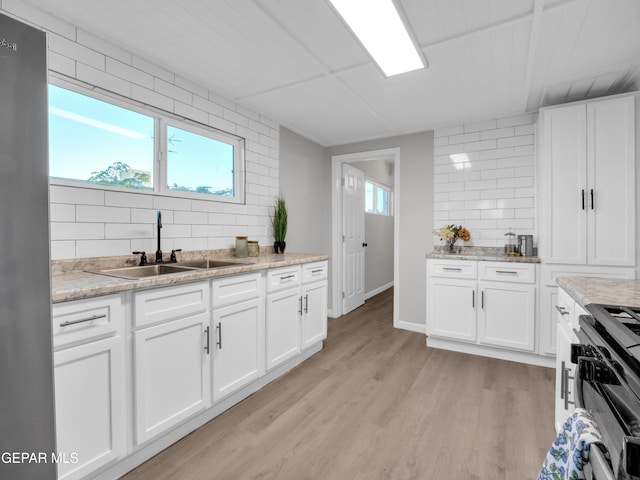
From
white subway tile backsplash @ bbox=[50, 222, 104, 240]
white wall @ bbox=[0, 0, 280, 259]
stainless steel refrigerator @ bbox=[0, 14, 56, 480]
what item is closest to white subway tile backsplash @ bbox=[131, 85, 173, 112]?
white wall @ bbox=[0, 0, 280, 259]

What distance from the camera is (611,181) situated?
247cm

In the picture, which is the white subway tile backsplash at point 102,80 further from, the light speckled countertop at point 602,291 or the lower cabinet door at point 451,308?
the lower cabinet door at point 451,308

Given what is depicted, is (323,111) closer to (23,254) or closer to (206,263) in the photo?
(206,263)

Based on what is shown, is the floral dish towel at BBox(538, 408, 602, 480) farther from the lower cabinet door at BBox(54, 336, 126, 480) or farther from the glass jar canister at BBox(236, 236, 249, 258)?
the glass jar canister at BBox(236, 236, 249, 258)

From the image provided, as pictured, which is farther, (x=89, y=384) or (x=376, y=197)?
(x=376, y=197)

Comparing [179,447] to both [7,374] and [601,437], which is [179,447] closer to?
[7,374]

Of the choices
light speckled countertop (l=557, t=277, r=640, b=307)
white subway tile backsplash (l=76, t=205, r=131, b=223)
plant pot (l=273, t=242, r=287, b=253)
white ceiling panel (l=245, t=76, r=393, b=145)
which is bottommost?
light speckled countertop (l=557, t=277, r=640, b=307)

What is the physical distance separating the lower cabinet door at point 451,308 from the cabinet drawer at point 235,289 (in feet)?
6.13

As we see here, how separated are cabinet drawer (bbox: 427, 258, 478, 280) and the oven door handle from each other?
252 centimetres

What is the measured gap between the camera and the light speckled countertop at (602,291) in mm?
1208

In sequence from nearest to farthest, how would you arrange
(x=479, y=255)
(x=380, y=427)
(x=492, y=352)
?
(x=380, y=427) < (x=492, y=352) < (x=479, y=255)

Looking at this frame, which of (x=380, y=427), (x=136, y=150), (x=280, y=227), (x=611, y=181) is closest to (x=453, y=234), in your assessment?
(x=611, y=181)

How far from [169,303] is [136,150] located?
3.95 feet

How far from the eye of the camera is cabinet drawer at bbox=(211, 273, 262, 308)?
1909mm
